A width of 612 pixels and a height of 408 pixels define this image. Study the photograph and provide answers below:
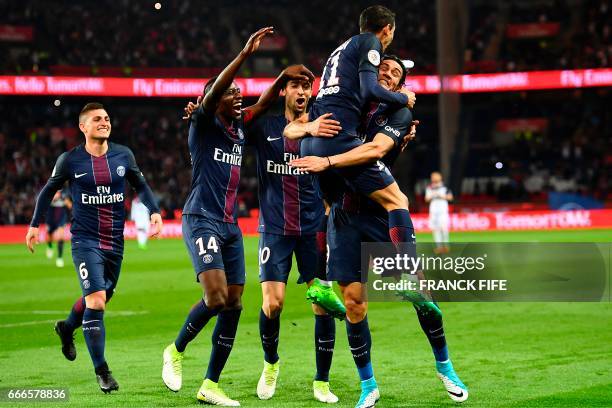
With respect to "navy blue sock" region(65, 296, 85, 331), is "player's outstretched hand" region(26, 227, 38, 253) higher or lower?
higher

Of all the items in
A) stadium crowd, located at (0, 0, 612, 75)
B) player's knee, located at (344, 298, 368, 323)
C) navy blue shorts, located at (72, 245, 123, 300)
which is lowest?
player's knee, located at (344, 298, 368, 323)

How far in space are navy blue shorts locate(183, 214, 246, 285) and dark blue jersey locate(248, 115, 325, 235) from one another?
0.28 meters

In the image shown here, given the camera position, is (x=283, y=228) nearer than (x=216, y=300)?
No

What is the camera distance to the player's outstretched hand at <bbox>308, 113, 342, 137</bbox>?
22.5ft

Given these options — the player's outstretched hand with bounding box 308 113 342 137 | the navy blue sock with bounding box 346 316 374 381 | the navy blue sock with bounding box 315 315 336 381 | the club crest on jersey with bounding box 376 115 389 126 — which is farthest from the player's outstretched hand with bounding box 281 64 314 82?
the navy blue sock with bounding box 346 316 374 381

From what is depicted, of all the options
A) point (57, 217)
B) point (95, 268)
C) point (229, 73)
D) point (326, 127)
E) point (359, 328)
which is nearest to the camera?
point (326, 127)

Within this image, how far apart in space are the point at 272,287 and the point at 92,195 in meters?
1.84

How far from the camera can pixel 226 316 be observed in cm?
779

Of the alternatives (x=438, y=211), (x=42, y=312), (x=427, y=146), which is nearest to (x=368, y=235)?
(x=42, y=312)

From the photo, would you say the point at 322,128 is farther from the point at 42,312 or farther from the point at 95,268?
the point at 42,312

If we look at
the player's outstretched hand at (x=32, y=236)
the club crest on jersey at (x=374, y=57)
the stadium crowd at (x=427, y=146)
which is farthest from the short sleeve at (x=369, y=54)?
the stadium crowd at (x=427, y=146)

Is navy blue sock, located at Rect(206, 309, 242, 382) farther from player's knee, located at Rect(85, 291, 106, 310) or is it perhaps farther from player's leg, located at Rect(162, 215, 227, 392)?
player's knee, located at Rect(85, 291, 106, 310)

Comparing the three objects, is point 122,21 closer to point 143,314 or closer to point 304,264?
point 143,314

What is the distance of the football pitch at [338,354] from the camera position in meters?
7.57
